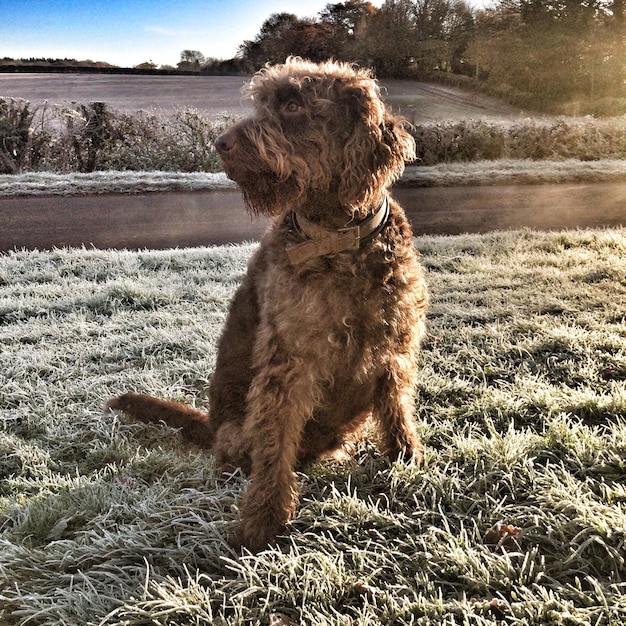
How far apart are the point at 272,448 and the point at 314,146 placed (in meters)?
1.39

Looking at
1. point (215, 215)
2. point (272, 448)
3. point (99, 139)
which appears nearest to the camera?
point (272, 448)

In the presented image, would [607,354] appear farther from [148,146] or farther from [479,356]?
[148,146]

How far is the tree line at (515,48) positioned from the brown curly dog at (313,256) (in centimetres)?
1084

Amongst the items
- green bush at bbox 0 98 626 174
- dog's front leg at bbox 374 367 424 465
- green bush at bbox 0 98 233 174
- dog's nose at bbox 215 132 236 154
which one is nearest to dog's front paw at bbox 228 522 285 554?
dog's front leg at bbox 374 367 424 465

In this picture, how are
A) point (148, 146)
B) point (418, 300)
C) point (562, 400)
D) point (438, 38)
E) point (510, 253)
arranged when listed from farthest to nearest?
point (438, 38) → point (148, 146) → point (510, 253) → point (562, 400) → point (418, 300)

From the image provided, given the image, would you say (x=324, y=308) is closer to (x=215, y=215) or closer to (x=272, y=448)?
(x=272, y=448)

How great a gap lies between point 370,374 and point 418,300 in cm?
44

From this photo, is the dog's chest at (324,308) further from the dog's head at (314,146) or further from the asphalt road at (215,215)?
the asphalt road at (215,215)

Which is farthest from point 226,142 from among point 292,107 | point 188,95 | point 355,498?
point 188,95

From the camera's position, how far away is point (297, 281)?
2.52 m

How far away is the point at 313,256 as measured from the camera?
8.25ft

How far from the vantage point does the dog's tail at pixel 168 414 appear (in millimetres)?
3412

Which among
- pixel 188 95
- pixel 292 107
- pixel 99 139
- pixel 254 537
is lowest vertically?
pixel 254 537

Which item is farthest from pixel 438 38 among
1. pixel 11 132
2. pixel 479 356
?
pixel 479 356
